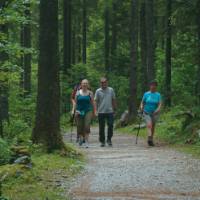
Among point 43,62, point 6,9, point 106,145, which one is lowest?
point 106,145

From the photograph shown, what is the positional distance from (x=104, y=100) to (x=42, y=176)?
23.0 ft

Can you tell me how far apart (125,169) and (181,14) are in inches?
331

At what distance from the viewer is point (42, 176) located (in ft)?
32.0

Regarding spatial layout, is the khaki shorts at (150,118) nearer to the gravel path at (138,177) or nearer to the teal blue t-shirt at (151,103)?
the teal blue t-shirt at (151,103)

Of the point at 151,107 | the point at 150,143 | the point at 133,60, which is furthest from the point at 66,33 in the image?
the point at 150,143

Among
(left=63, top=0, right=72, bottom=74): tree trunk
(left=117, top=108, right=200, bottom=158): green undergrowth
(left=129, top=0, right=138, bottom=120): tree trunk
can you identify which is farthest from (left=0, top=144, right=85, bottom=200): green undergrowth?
(left=63, top=0, right=72, bottom=74): tree trunk

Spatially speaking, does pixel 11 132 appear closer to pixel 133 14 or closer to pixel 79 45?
pixel 133 14

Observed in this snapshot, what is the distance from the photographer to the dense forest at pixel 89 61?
12633 millimetres

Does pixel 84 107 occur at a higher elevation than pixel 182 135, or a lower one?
higher

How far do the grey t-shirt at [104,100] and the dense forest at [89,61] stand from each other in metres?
2.17

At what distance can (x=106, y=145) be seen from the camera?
16953 mm

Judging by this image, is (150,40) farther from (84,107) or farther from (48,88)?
(48,88)

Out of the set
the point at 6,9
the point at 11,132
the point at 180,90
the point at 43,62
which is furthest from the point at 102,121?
the point at 180,90

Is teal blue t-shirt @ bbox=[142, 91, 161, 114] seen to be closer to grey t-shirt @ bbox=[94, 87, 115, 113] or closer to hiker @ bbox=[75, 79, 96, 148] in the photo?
grey t-shirt @ bbox=[94, 87, 115, 113]
